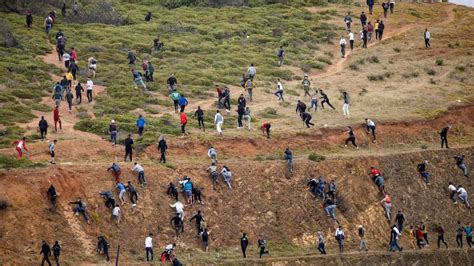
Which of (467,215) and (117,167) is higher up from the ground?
(117,167)

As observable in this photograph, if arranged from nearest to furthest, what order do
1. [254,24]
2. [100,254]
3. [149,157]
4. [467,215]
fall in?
[100,254], [149,157], [467,215], [254,24]

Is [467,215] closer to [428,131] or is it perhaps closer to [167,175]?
[428,131]

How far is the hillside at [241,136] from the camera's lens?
4991cm

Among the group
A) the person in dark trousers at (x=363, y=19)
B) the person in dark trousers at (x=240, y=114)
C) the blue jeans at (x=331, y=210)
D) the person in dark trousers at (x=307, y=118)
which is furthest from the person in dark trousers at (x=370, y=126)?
the person in dark trousers at (x=363, y=19)

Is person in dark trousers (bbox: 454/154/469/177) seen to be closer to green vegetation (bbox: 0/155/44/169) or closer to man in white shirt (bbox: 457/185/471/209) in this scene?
man in white shirt (bbox: 457/185/471/209)

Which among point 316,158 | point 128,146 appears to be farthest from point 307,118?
point 128,146

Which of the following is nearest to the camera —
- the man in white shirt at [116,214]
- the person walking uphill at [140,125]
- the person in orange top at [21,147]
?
the man in white shirt at [116,214]

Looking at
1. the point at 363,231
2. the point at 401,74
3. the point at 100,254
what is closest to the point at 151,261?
the point at 100,254

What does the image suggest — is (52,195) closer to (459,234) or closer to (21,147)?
(21,147)

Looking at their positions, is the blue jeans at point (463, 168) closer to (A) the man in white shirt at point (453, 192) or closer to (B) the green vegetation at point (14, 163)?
(A) the man in white shirt at point (453, 192)

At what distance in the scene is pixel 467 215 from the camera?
59.3m

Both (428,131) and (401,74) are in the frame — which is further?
(401,74)

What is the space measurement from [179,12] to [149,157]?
39.6 m

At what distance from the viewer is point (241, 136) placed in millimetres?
59281
